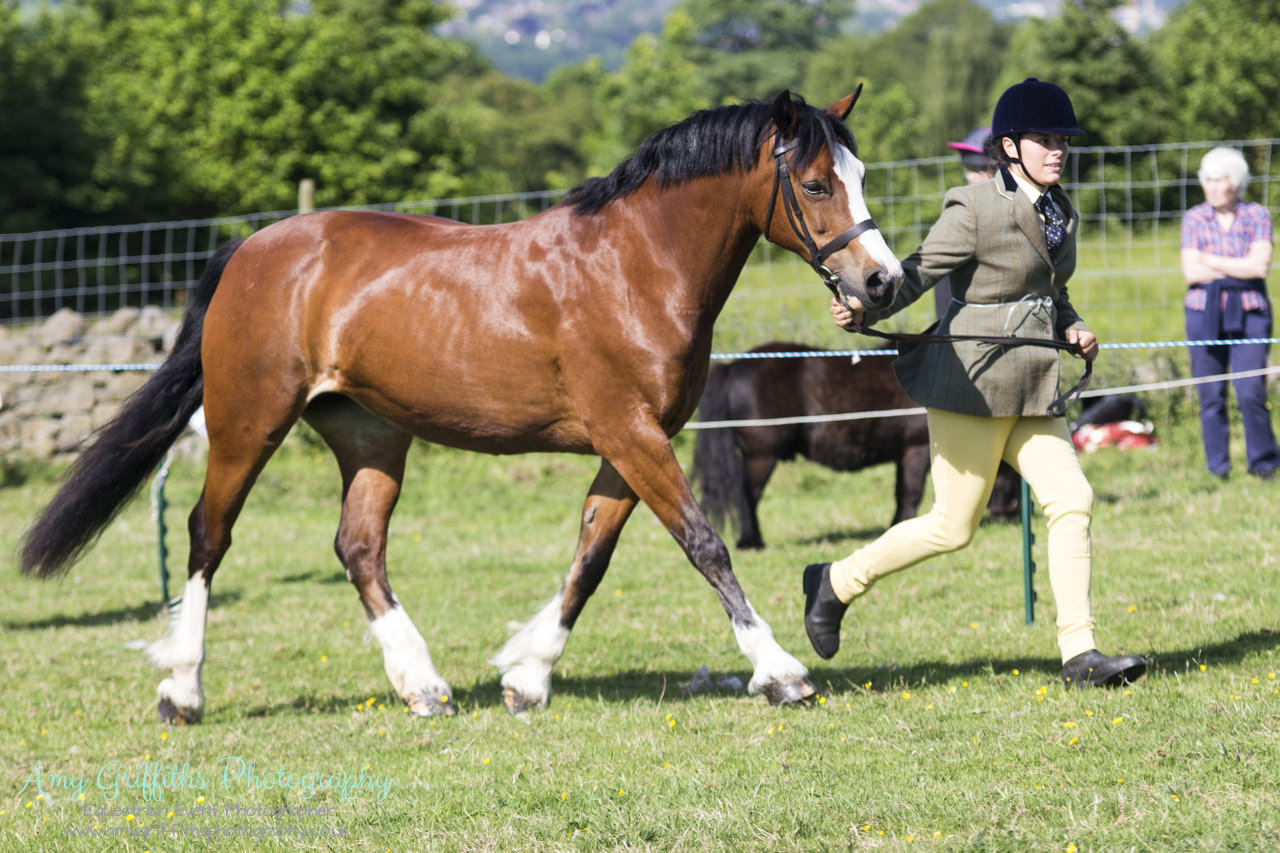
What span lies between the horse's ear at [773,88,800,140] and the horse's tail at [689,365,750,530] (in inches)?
176

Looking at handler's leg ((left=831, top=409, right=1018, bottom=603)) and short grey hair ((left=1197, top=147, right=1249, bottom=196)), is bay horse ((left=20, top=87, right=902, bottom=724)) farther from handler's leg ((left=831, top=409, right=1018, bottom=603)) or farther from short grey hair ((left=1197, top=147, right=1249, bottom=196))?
short grey hair ((left=1197, top=147, right=1249, bottom=196))

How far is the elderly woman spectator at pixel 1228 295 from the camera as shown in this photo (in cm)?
885

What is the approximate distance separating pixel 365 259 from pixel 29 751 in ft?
7.51

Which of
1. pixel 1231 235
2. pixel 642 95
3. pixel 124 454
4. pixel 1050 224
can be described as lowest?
pixel 124 454

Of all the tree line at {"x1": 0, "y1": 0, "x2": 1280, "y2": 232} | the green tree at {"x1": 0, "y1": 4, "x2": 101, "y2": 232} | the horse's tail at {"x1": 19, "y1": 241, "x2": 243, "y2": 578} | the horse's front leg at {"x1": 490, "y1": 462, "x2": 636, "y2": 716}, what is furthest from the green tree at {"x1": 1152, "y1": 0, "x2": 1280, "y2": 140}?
the horse's tail at {"x1": 19, "y1": 241, "x2": 243, "y2": 578}

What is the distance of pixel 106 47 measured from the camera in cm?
4147

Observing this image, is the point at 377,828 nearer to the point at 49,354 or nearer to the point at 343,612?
the point at 343,612

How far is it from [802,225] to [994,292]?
0.71 meters

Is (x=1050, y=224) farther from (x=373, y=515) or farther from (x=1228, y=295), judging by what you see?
(x=1228, y=295)

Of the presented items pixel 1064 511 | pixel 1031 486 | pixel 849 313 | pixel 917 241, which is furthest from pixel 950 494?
pixel 917 241

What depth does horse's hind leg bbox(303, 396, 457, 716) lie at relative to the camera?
5.48 metres

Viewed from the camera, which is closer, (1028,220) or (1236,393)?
(1028,220)

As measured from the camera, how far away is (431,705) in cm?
531

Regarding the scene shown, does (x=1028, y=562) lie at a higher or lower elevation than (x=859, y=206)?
lower
